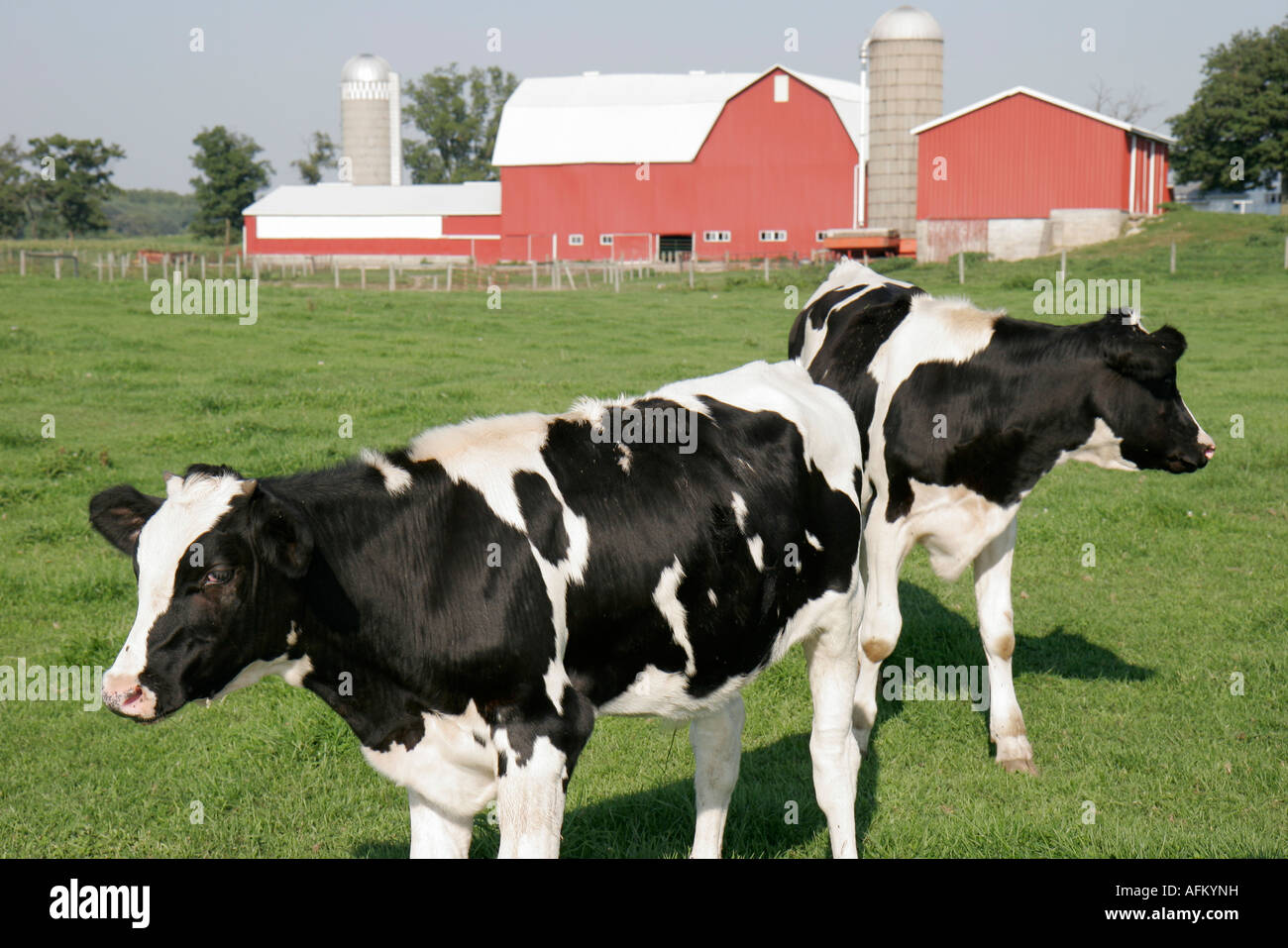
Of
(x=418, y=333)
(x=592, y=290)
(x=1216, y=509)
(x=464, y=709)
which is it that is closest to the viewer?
(x=464, y=709)

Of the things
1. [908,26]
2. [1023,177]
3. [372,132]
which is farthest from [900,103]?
[372,132]

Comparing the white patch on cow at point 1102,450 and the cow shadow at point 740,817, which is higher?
the white patch on cow at point 1102,450

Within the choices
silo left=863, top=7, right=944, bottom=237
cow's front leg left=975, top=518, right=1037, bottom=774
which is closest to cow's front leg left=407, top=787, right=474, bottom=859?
cow's front leg left=975, top=518, right=1037, bottom=774

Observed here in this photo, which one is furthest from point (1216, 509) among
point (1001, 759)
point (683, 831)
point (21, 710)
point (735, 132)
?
→ point (735, 132)

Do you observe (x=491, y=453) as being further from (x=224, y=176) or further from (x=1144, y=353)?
(x=224, y=176)

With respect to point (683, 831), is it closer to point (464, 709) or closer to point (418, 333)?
point (464, 709)

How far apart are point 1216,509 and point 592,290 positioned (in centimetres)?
2722

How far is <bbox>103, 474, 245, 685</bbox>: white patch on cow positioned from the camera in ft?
11.0

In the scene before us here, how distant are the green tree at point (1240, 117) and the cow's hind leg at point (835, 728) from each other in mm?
58657

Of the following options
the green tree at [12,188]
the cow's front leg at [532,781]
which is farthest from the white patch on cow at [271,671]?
the green tree at [12,188]

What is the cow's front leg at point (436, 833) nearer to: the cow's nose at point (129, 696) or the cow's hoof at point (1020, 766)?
the cow's nose at point (129, 696)

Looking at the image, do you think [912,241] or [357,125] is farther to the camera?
[357,125]

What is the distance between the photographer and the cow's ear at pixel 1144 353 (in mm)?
5926

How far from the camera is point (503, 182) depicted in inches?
2292
